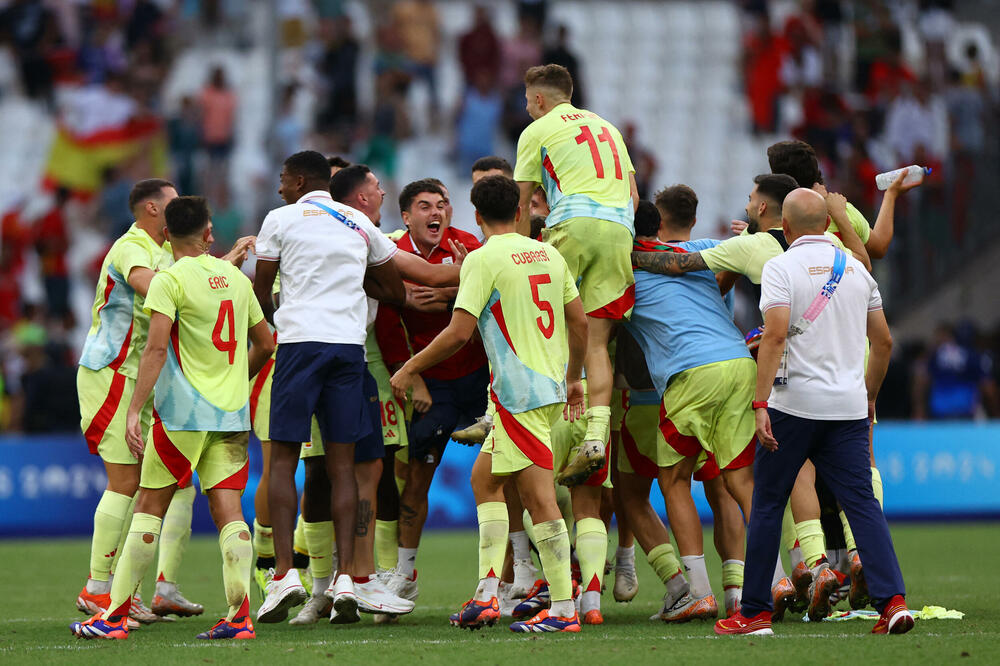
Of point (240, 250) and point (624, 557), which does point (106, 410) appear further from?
point (624, 557)

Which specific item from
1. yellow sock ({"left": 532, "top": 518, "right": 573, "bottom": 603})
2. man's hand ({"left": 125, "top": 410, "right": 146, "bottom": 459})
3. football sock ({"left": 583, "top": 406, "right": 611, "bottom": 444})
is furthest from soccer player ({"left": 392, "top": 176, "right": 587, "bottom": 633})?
man's hand ({"left": 125, "top": 410, "right": 146, "bottom": 459})

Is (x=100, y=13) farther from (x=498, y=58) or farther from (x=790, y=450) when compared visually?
(x=790, y=450)

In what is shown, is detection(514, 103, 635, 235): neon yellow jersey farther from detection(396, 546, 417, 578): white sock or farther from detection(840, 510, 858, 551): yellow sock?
detection(840, 510, 858, 551): yellow sock

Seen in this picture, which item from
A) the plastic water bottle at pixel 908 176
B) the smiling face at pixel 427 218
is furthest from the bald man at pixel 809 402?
the smiling face at pixel 427 218

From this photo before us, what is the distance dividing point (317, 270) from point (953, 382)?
38.8 ft

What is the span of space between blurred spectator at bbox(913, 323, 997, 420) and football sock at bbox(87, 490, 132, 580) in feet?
38.8

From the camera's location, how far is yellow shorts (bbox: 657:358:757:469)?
8141 millimetres

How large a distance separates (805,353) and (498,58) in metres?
15.1

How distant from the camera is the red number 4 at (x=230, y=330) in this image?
25.6 feet

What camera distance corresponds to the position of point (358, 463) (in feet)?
27.2

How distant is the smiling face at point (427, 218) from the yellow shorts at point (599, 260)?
799 mm

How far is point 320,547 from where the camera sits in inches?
332

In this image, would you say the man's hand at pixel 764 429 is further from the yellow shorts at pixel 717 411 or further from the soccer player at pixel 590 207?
the soccer player at pixel 590 207

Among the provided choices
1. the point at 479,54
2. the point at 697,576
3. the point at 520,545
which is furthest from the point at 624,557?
the point at 479,54
